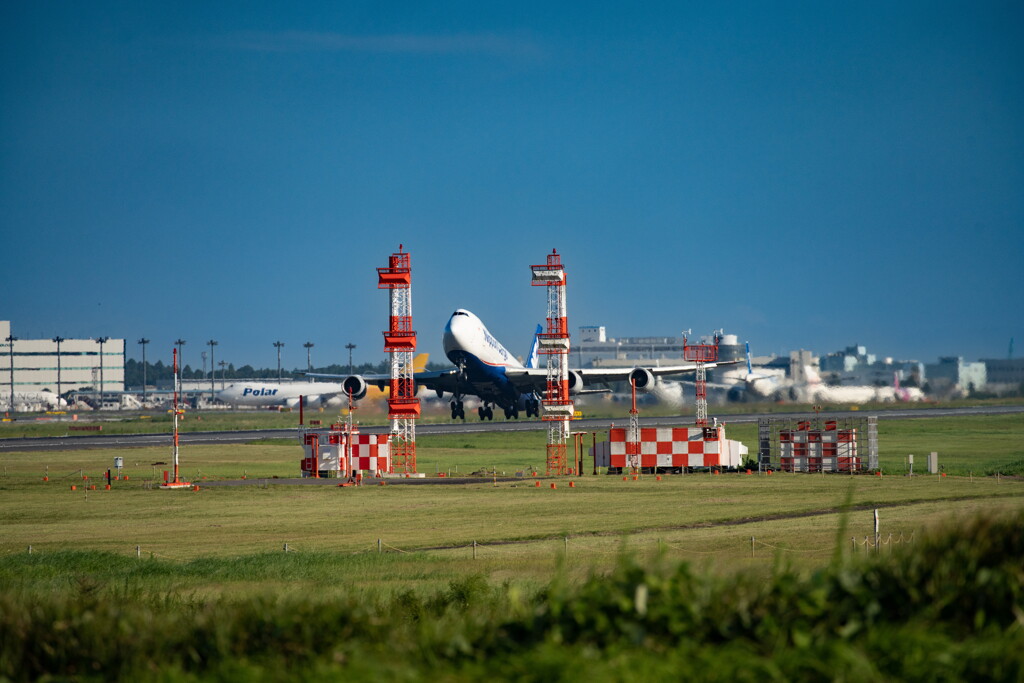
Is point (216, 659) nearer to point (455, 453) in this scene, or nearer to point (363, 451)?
point (363, 451)

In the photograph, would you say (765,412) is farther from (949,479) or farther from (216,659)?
(216,659)

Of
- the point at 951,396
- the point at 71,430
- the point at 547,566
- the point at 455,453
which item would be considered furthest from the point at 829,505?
the point at 71,430

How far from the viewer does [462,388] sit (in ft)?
264

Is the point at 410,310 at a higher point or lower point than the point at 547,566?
higher

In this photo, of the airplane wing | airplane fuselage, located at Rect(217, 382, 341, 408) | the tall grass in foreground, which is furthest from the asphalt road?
the tall grass in foreground

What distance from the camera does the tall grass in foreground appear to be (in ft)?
27.5

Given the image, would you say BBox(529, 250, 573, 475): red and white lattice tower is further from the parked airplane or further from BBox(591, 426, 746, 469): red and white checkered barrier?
the parked airplane

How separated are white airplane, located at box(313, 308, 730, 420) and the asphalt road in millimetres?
4607

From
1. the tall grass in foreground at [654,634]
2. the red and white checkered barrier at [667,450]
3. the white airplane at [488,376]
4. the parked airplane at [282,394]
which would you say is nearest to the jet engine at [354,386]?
the white airplane at [488,376]

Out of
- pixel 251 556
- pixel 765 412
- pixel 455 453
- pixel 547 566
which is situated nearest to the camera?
pixel 547 566

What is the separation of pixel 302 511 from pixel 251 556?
13137 mm

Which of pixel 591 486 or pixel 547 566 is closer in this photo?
pixel 547 566

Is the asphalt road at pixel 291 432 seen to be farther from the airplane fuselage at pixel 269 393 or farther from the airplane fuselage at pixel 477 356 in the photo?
A: the airplane fuselage at pixel 269 393

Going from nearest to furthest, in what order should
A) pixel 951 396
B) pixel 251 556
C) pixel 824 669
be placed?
1. pixel 824 669
2. pixel 251 556
3. pixel 951 396
